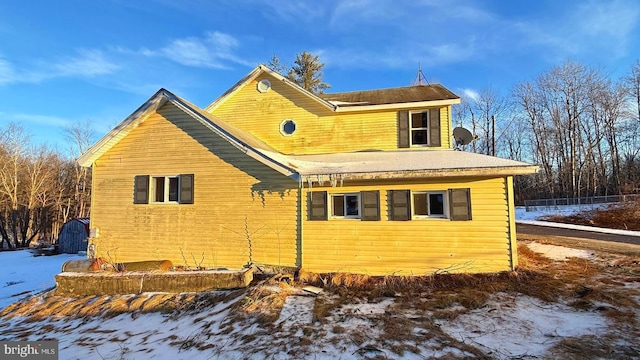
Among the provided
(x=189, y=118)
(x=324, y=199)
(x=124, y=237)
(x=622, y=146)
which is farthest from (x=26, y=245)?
(x=622, y=146)

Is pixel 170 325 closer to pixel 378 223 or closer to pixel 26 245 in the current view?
pixel 378 223

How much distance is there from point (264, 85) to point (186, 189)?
4.95 m

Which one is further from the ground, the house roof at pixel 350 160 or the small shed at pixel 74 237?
the house roof at pixel 350 160

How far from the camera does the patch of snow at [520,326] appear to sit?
4.58 metres

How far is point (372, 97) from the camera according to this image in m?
12.1

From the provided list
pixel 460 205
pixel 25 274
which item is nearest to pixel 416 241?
pixel 460 205

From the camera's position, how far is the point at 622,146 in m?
32.9

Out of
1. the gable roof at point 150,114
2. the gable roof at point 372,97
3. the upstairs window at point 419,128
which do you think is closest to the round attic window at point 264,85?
the gable roof at point 372,97

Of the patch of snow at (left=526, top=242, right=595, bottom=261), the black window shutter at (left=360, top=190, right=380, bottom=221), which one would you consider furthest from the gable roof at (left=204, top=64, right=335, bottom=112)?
the patch of snow at (left=526, top=242, right=595, bottom=261)

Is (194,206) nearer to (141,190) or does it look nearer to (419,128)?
(141,190)

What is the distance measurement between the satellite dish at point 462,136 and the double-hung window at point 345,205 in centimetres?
640
